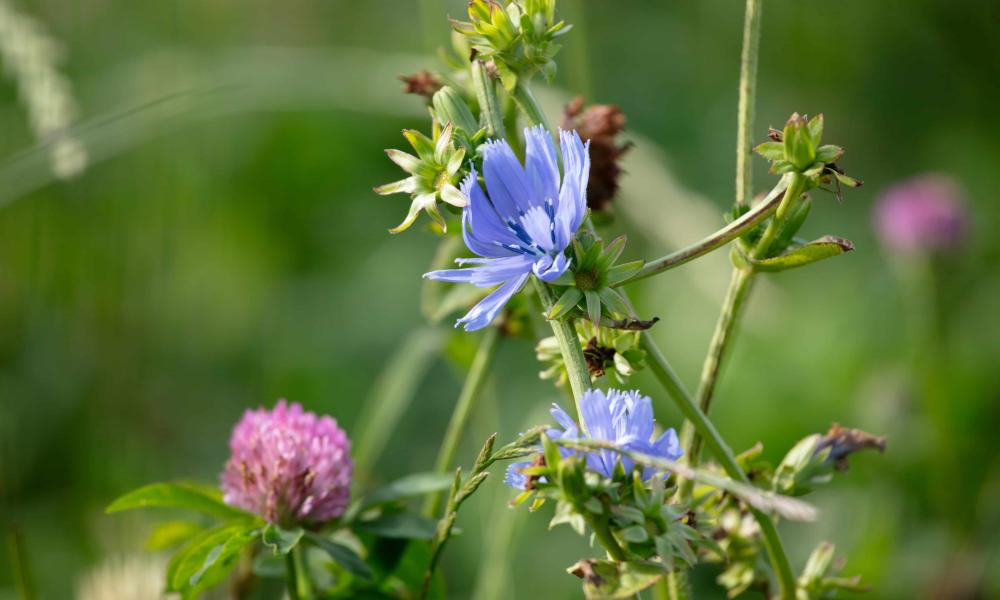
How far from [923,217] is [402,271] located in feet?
4.12

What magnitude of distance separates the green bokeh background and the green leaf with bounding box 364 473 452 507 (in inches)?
9.6

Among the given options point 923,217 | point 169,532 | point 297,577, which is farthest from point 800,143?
point 923,217

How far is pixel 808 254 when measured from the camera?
2.63ft

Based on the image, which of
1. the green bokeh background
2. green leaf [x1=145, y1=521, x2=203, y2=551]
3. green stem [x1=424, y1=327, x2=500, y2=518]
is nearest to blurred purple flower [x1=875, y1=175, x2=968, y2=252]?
the green bokeh background

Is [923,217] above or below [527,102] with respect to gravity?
above

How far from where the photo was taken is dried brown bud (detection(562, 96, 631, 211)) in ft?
3.41

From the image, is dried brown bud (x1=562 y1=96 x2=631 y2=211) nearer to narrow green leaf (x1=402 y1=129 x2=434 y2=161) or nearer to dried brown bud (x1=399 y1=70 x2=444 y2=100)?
dried brown bud (x1=399 y1=70 x2=444 y2=100)

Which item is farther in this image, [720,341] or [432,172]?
[720,341]

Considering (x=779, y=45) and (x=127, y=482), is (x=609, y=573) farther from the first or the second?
(x=779, y=45)

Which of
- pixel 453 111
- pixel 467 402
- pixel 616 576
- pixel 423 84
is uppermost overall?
pixel 423 84

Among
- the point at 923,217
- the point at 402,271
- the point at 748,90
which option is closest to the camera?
the point at 748,90

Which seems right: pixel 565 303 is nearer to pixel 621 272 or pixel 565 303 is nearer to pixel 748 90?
pixel 621 272

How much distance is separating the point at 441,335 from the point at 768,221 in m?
0.75

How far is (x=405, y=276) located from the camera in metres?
2.80
